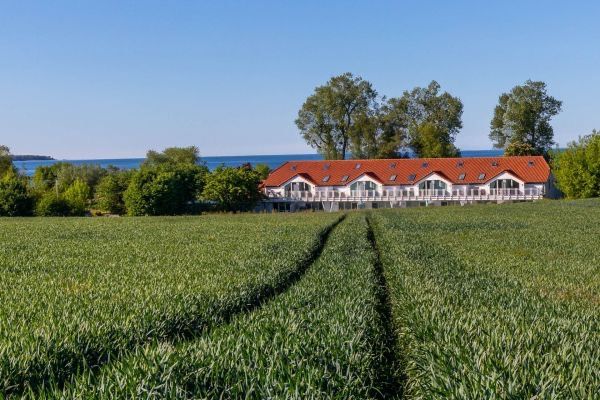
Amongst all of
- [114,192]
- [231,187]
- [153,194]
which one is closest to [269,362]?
[153,194]

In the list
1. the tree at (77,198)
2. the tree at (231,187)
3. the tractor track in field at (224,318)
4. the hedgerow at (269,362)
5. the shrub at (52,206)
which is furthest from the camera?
the tree at (77,198)

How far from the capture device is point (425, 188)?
8656 centimetres

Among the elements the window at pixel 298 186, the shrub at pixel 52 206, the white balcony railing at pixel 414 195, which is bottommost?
the shrub at pixel 52 206

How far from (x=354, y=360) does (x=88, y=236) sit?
99.1 feet

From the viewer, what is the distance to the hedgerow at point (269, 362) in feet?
25.4

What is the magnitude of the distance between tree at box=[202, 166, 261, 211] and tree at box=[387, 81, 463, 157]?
108ft

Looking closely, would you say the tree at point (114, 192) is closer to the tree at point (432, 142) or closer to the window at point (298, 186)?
the window at point (298, 186)

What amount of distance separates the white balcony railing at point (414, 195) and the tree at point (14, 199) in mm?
30964

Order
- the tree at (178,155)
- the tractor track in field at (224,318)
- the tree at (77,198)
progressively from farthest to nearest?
the tree at (178,155), the tree at (77,198), the tractor track in field at (224,318)

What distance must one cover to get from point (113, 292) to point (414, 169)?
76465mm

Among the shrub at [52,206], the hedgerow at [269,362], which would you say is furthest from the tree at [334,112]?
the hedgerow at [269,362]

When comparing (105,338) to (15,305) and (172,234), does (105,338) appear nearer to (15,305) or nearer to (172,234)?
(15,305)

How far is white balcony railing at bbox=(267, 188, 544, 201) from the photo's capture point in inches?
3282

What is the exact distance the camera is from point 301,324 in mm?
11523
